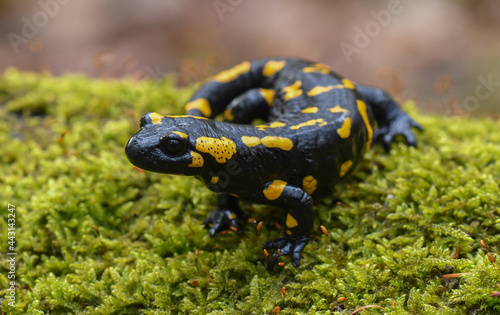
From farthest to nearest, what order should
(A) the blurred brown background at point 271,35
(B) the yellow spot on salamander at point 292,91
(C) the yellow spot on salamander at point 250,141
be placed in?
(A) the blurred brown background at point 271,35
(B) the yellow spot on salamander at point 292,91
(C) the yellow spot on salamander at point 250,141

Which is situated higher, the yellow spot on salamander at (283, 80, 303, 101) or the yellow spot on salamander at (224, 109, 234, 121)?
the yellow spot on salamander at (283, 80, 303, 101)

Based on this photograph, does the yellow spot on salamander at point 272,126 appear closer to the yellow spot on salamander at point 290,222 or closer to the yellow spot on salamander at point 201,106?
the yellow spot on salamander at point 290,222

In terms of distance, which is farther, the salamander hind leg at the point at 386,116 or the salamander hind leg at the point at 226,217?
the salamander hind leg at the point at 386,116

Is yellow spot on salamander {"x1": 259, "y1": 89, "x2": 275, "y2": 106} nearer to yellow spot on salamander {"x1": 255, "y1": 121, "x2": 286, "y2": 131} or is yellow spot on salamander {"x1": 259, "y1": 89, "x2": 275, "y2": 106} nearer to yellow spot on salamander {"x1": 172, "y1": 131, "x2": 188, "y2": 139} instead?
yellow spot on salamander {"x1": 255, "y1": 121, "x2": 286, "y2": 131}

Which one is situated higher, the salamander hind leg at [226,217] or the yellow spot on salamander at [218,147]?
the yellow spot on salamander at [218,147]

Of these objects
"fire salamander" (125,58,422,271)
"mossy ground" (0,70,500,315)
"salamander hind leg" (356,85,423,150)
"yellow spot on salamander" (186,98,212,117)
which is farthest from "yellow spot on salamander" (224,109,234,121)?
"salamander hind leg" (356,85,423,150)

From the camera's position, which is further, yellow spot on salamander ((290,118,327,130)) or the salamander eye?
yellow spot on salamander ((290,118,327,130))

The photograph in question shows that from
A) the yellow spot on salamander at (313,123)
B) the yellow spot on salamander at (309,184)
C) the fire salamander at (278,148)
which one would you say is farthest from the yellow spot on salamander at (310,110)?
the yellow spot on salamander at (309,184)

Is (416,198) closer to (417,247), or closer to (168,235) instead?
(417,247)
